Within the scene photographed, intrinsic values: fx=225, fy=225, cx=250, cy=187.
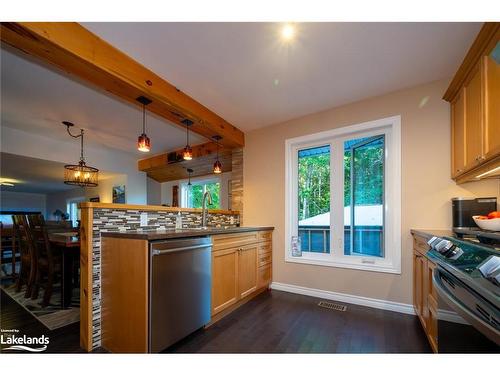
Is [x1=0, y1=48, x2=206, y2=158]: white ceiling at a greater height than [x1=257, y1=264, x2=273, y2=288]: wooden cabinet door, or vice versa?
[x1=0, y1=48, x2=206, y2=158]: white ceiling

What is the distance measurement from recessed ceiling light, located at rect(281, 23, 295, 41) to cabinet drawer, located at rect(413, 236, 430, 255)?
1.90 m

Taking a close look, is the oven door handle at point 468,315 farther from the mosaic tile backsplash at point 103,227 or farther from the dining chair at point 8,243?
the dining chair at point 8,243

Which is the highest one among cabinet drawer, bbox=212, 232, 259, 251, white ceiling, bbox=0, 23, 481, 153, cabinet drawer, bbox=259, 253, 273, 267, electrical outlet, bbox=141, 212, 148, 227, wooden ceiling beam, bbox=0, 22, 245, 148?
white ceiling, bbox=0, 23, 481, 153

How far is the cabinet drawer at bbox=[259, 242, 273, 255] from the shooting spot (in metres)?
2.96

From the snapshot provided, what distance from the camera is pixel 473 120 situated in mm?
1736

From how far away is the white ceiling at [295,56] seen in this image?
1628 millimetres

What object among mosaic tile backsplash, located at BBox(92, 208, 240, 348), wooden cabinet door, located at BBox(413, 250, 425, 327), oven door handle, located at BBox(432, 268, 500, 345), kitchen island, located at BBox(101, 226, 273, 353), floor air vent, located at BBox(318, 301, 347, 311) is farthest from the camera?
floor air vent, located at BBox(318, 301, 347, 311)

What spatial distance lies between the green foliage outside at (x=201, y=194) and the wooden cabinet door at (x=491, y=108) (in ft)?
13.8

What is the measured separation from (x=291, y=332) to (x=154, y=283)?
1.25 meters

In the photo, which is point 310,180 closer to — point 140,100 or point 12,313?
point 140,100

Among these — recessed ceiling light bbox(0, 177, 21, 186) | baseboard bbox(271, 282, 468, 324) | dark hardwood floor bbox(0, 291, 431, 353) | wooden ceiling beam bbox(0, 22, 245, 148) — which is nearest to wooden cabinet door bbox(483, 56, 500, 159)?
dark hardwood floor bbox(0, 291, 431, 353)

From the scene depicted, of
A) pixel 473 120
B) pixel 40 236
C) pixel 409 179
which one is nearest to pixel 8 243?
pixel 40 236

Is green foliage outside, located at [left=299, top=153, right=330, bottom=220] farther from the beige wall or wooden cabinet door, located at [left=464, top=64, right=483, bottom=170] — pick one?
wooden cabinet door, located at [left=464, top=64, right=483, bottom=170]

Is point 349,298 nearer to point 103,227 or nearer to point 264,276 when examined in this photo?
point 264,276
